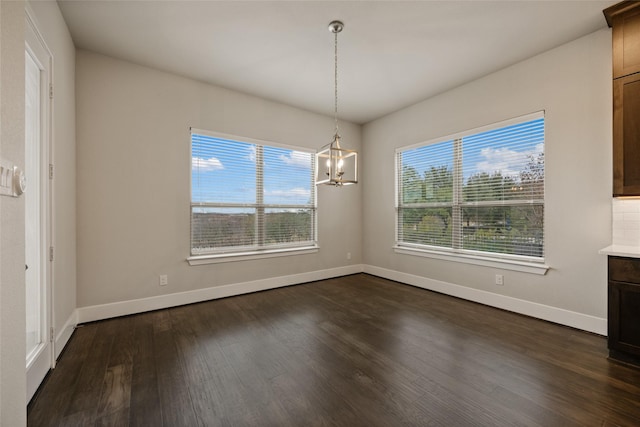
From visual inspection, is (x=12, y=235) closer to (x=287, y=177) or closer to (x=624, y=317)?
(x=287, y=177)

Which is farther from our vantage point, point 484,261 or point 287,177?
point 287,177

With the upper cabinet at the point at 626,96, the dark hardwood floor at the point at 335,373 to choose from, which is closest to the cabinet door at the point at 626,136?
the upper cabinet at the point at 626,96

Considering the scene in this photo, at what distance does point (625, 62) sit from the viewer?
2.41 meters

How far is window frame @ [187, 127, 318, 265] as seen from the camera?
Result: 148 inches

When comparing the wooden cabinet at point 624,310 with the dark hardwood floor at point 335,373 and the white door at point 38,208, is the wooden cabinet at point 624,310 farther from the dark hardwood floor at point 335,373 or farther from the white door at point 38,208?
the white door at point 38,208

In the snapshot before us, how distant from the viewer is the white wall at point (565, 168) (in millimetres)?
2748

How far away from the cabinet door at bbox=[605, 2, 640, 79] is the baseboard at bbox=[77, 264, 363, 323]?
14.4 feet

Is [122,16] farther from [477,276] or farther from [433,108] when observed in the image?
[477,276]

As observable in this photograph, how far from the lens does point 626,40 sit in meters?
2.42

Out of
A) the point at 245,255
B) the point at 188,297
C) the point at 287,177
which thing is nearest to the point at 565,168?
the point at 287,177

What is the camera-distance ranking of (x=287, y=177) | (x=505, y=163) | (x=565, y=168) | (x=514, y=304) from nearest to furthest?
(x=565, y=168), (x=514, y=304), (x=505, y=163), (x=287, y=177)

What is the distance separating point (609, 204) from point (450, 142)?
1951 millimetres

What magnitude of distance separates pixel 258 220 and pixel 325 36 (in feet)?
8.81

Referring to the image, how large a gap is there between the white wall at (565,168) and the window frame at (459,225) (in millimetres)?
81
